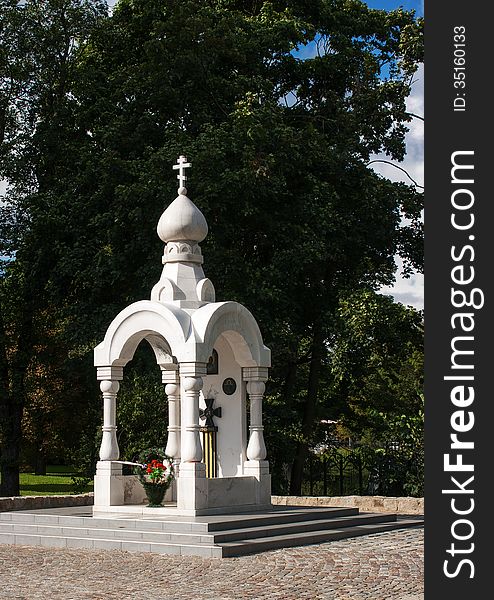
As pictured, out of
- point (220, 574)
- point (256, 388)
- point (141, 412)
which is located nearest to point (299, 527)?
point (256, 388)

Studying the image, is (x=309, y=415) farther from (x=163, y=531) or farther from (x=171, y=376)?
(x=163, y=531)

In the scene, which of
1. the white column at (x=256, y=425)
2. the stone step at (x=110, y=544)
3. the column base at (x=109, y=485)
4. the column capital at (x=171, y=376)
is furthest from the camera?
the column capital at (x=171, y=376)

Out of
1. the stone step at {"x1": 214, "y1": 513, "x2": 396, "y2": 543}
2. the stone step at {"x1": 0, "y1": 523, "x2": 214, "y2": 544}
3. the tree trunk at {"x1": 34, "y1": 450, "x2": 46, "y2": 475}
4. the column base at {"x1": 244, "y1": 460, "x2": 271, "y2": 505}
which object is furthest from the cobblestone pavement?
the tree trunk at {"x1": 34, "y1": 450, "x2": 46, "y2": 475}

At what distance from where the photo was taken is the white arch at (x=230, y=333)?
569 inches

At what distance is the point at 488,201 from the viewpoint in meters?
4.83

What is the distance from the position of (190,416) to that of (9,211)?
13.4 m

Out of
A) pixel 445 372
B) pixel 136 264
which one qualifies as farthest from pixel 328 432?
pixel 445 372

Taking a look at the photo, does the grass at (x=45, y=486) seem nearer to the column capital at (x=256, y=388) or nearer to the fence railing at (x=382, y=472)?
the fence railing at (x=382, y=472)

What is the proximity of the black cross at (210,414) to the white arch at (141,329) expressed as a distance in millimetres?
1603

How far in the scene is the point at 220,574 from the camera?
35.0ft

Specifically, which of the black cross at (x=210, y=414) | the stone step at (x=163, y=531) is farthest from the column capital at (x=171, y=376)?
the stone step at (x=163, y=531)

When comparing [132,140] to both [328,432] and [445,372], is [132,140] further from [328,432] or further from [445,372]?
[445,372]

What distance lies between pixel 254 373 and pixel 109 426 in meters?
2.51

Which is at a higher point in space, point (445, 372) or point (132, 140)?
point (132, 140)
